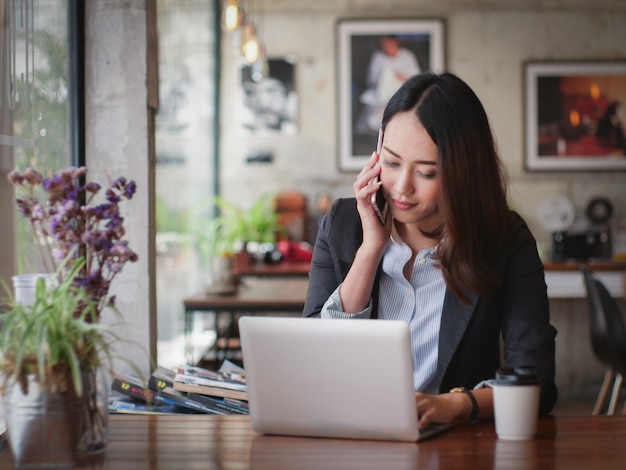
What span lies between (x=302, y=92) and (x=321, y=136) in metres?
0.41

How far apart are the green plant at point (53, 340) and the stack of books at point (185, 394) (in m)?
0.73

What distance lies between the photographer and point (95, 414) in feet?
5.27

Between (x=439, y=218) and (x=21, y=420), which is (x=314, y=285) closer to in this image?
(x=439, y=218)

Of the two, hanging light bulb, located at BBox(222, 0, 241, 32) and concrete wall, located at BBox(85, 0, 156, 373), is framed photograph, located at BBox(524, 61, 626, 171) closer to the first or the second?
hanging light bulb, located at BBox(222, 0, 241, 32)

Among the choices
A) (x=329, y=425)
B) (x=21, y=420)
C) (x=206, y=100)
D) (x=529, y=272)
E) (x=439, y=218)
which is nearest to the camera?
(x=21, y=420)

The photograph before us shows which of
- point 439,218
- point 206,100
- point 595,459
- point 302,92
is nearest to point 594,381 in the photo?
point 302,92

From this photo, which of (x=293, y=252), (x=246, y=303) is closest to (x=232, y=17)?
(x=246, y=303)

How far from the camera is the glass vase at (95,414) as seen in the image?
5.15 ft

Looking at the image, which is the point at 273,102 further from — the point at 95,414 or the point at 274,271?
the point at 95,414

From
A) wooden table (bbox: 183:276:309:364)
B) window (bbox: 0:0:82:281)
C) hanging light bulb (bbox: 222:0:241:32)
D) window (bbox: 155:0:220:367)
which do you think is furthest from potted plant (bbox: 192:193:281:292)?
window (bbox: 0:0:82:281)

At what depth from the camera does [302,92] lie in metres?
7.56

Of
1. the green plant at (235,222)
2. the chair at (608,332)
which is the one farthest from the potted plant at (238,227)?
the chair at (608,332)

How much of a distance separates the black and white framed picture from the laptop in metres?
5.95

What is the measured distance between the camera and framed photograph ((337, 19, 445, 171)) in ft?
24.3
